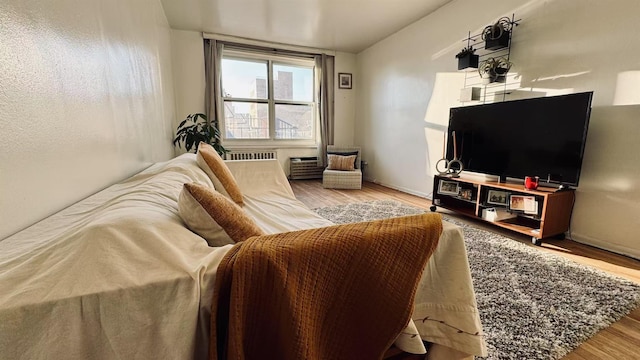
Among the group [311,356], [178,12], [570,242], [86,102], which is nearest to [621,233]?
[570,242]

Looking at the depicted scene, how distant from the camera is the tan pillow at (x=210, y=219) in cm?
83

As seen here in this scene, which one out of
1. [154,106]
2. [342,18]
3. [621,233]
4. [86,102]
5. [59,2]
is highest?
[342,18]

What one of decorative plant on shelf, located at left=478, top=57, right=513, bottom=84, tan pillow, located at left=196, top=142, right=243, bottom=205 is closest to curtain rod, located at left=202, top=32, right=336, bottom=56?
decorative plant on shelf, located at left=478, top=57, right=513, bottom=84

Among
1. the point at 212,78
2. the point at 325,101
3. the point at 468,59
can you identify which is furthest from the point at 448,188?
the point at 212,78

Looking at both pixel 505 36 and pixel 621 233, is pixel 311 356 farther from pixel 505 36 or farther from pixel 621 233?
pixel 505 36

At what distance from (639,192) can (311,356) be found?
2.75 m

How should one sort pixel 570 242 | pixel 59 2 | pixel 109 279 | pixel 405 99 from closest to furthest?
pixel 109 279, pixel 59 2, pixel 570 242, pixel 405 99

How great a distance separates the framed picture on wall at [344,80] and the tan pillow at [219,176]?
4.07 meters

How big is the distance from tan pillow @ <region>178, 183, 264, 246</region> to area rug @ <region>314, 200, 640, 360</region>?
1.15m

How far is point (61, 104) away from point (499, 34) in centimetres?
343

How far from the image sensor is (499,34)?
8.78 feet

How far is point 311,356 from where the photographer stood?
61 cm

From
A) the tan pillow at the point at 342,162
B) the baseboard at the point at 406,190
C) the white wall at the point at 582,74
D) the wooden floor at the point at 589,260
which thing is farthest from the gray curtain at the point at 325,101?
the white wall at the point at 582,74

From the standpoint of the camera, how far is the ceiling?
11.4 ft
